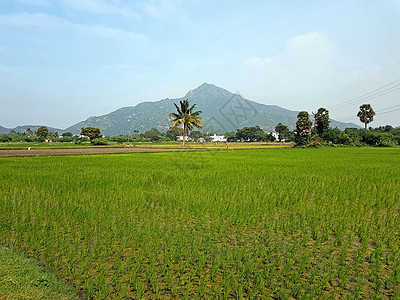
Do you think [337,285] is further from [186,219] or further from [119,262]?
[186,219]

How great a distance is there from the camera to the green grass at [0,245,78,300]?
2.41 meters

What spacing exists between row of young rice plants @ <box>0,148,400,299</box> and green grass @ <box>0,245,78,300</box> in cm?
16

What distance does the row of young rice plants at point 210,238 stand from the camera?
2682 millimetres

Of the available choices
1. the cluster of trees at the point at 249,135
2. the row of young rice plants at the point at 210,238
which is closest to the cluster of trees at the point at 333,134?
the cluster of trees at the point at 249,135

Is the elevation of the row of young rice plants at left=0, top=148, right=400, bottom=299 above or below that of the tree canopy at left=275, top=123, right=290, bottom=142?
below

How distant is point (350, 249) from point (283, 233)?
954mm

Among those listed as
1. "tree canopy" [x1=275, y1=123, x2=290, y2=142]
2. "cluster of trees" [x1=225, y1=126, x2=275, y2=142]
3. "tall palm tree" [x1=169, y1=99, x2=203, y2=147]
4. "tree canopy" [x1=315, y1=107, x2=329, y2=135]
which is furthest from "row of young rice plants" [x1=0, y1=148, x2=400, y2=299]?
"cluster of trees" [x1=225, y1=126, x2=275, y2=142]

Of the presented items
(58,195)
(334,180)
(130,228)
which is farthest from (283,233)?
(334,180)

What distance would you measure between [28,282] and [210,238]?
2.21 meters

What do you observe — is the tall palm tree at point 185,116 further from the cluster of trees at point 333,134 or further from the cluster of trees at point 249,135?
the cluster of trees at point 249,135

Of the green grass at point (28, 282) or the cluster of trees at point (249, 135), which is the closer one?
the green grass at point (28, 282)

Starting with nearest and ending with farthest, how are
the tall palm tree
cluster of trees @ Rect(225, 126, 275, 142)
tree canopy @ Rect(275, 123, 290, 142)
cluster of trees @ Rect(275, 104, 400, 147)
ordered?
1. the tall palm tree
2. cluster of trees @ Rect(275, 104, 400, 147)
3. tree canopy @ Rect(275, 123, 290, 142)
4. cluster of trees @ Rect(225, 126, 275, 142)

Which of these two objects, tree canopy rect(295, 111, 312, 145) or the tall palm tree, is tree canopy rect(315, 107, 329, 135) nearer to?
tree canopy rect(295, 111, 312, 145)

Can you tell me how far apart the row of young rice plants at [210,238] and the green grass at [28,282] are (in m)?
0.16
